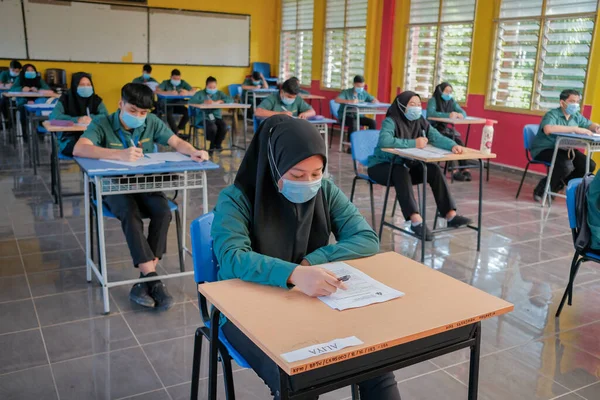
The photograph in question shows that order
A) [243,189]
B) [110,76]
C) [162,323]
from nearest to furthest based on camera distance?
[243,189] < [162,323] < [110,76]

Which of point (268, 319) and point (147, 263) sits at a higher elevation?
point (268, 319)

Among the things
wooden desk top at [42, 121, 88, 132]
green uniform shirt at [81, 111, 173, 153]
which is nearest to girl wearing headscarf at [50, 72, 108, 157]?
wooden desk top at [42, 121, 88, 132]

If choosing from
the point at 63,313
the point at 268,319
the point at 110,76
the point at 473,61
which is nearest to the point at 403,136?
the point at 63,313

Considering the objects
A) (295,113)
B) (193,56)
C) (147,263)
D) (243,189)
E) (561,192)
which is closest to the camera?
(243,189)

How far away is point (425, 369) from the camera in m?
2.56

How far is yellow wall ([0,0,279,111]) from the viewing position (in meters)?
11.2

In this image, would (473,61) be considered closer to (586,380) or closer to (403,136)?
(403,136)

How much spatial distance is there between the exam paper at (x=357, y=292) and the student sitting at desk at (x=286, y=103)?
197 inches

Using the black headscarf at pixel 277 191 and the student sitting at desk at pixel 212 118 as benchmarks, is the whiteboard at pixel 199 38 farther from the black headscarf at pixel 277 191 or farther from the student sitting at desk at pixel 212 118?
the black headscarf at pixel 277 191

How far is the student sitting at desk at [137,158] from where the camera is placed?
10.2 ft

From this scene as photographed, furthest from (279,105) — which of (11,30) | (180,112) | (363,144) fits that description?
(11,30)

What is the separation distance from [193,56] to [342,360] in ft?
38.3

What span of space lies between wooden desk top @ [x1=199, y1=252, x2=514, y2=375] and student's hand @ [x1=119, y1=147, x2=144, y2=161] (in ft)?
5.71

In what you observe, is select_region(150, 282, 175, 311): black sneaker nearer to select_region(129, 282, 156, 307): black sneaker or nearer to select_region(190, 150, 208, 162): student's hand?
select_region(129, 282, 156, 307): black sneaker
